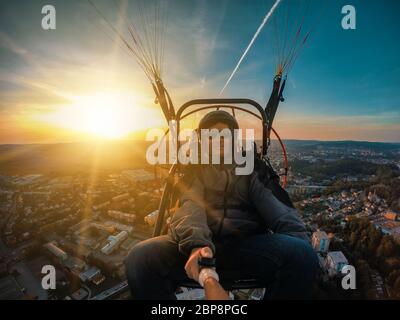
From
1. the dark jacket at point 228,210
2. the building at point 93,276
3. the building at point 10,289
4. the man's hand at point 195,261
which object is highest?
the dark jacket at point 228,210

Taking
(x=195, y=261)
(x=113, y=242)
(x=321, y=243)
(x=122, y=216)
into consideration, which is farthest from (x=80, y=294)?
(x=321, y=243)

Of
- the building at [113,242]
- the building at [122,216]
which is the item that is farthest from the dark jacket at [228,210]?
the building at [122,216]

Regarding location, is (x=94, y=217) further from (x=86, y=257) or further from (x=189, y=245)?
(x=189, y=245)

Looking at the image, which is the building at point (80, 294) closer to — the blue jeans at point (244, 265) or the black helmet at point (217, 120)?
the blue jeans at point (244, 265)

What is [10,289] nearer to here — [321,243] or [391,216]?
[321,243]

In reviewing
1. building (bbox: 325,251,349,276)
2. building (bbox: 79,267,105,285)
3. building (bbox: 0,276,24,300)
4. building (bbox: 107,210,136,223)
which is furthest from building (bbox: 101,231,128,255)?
building (bbox: 325,251,349,276)

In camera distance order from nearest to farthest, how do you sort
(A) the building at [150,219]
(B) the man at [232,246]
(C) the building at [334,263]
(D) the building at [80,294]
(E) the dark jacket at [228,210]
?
1. (B) the man at [232,246]
2. (E) the dark jacket at [228,210]
3. (D) the building at [80,294]
4. (C) the building at [334,263]
5. (A) the building at [150,219]

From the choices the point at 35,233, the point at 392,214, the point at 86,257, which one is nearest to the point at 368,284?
the point at 392,214

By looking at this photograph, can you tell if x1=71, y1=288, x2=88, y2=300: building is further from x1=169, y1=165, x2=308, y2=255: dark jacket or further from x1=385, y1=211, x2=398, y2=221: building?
x1=385, y1=211, x2=398, y2=221: building
